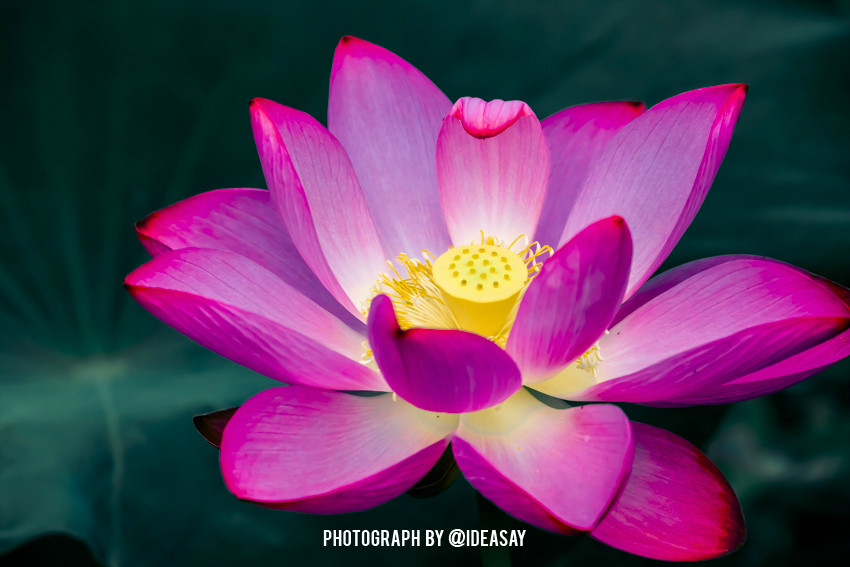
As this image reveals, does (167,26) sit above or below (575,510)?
above

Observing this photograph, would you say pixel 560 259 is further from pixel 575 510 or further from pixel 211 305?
pixel 211 305

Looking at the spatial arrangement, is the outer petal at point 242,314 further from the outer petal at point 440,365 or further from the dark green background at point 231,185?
the dark green background at point 231,185

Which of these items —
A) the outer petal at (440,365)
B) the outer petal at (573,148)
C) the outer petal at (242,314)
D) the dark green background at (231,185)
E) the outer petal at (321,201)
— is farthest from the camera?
the outer petal at (573,148)

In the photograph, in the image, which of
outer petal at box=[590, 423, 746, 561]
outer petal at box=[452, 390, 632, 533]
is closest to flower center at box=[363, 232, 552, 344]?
outer petal at box=[452, 390, 632, 533]

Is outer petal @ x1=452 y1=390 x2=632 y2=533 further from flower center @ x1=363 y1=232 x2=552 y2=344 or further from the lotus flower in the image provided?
flower center @ x1=363 y1=232 x2=552 y2=344

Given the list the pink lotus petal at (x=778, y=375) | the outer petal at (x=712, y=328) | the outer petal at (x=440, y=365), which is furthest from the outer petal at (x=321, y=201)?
the pink lotus petal at (x=778, y=375)

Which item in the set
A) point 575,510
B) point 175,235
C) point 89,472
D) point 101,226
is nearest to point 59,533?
point 89,472
